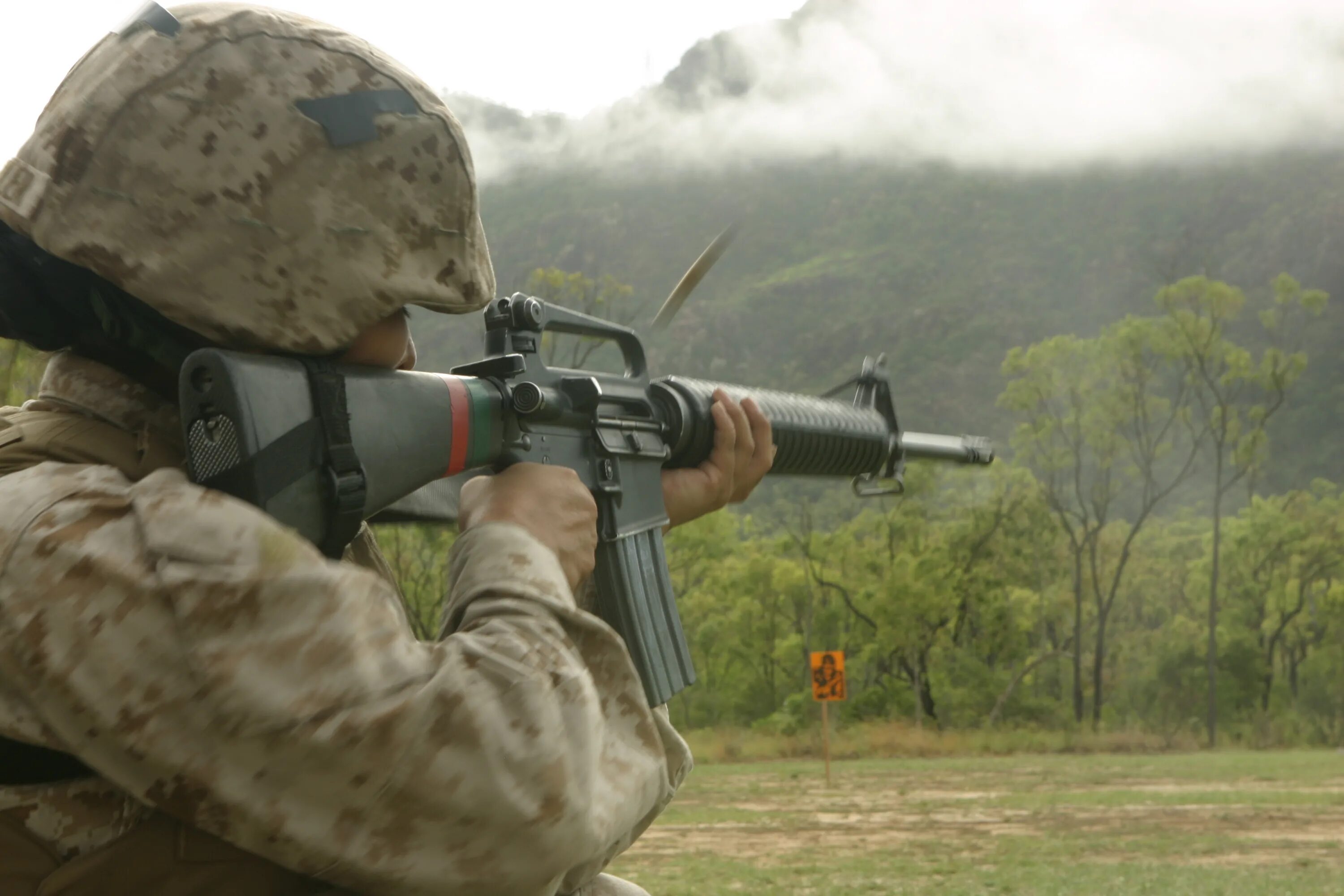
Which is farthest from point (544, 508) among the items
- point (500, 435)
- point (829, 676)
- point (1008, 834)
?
point (829, 676)

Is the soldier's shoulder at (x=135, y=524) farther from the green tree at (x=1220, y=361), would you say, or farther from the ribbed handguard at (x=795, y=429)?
the green tree at (x=1220, y=361)

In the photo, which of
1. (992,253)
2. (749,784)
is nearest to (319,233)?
(749,784)

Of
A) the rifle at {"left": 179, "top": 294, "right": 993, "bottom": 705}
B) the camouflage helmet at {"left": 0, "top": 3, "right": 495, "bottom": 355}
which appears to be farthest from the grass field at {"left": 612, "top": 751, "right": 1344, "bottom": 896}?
the camouflage helmet at {"left": 0, "top": 3, "right": 495, "bottom": 355}

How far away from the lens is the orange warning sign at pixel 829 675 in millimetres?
22969

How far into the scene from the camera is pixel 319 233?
4.72ft

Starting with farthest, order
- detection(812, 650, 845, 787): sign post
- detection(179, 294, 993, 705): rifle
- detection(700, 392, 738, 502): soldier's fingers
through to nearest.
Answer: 1. detection(812, 650, 845, 787): sign post
2. detection(700, 392, 738, 502): soldier's fingers
3. detection(179, 294, 993, 705): rifle

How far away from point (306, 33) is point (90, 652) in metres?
0.72

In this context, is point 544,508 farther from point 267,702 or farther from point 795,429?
point 795,429

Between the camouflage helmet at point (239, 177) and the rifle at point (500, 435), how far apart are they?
0.26ft

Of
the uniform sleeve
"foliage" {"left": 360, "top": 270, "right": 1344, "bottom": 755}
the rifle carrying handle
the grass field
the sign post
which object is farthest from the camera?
"foliage" {"left": 360, "top": 270, "right": 1344, "bottom": 755}

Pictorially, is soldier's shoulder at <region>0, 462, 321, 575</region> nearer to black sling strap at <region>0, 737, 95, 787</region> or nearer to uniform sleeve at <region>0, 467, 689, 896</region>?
uniform sleeve at <region>0, 467, 689, 896</region>

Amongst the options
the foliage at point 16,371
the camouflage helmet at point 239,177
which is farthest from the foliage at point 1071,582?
the camouflage helmet at point 239,177

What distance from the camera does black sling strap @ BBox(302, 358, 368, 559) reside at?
145 centimetres

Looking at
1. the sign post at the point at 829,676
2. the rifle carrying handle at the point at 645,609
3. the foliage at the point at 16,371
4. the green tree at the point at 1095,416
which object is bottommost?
the sign post at the point at 829,676
